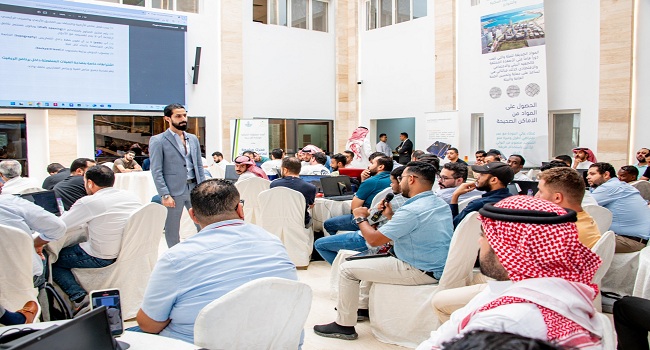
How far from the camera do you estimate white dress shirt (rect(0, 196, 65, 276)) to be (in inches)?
118

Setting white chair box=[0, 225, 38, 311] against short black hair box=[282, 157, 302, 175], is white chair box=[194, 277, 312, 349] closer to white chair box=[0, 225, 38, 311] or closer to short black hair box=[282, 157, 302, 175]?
white chair box=[0, 225, 38, 311]

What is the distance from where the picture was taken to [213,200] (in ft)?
7.32

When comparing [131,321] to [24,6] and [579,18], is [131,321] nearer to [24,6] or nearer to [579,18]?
[24,6]

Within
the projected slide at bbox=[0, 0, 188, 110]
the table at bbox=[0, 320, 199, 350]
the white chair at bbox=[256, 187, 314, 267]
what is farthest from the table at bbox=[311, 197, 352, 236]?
the projected slide at bbox=[0, 0, 188, 110]

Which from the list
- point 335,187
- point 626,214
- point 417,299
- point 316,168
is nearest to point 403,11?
point 316,168

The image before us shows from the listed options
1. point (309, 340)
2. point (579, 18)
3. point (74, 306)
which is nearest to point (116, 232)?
point (74, 306)

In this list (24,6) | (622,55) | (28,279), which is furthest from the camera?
(24,6)

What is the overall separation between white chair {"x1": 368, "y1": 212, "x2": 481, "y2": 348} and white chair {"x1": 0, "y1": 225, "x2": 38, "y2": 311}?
2103mm

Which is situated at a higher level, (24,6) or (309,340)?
(24,6)

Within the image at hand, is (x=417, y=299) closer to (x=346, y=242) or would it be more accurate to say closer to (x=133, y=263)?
(x=346, y=242)

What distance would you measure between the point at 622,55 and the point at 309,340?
27.1ft

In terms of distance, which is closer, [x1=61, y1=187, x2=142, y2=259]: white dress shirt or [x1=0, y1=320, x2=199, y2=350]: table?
[x1=0, y1=320, x2=199, y2=350]: table

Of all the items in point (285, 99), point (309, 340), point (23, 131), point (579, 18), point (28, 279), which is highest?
point (579, 18)

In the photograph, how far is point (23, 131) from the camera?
34.1 ft
